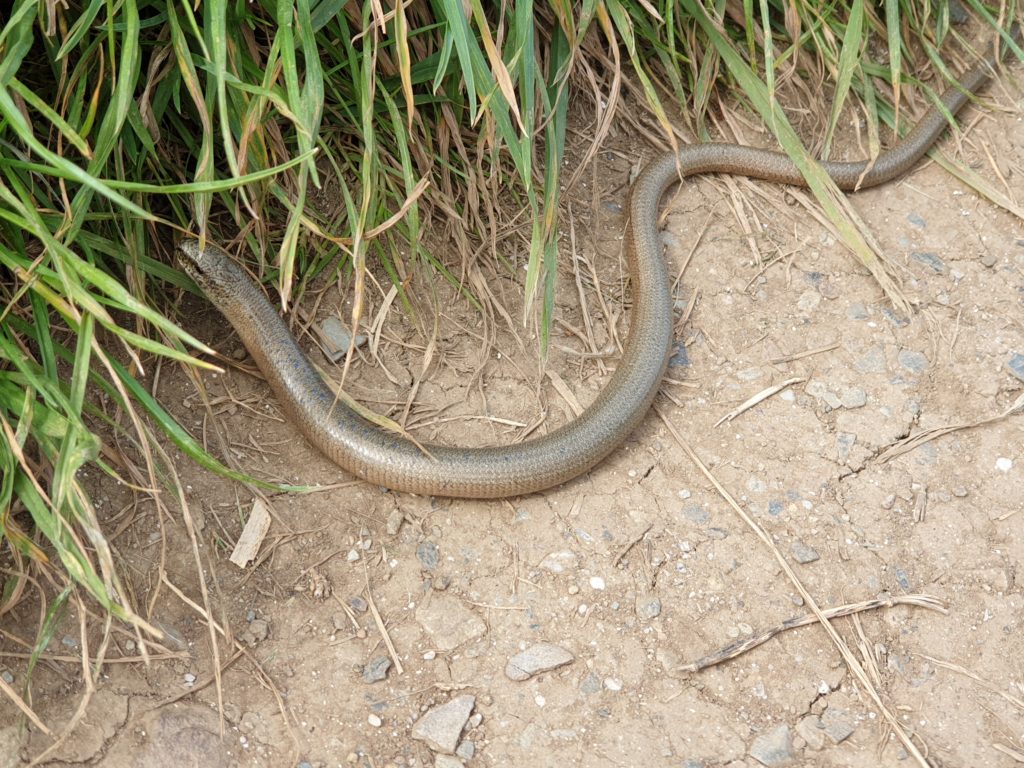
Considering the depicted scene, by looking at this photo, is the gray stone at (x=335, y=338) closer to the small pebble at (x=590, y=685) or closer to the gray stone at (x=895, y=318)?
the small pebble at (x=590, y=685)

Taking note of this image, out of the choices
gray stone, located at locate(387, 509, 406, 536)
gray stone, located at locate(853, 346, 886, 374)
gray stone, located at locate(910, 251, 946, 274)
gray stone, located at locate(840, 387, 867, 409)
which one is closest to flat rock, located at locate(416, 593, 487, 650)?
gray stone, located at locate(387, 509, 406, 536)

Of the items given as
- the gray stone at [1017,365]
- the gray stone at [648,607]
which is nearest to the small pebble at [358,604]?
the gray stone at [648,607]

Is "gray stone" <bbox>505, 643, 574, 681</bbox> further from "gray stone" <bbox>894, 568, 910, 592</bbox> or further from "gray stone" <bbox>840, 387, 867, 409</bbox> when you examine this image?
"gray stone" <bbox>840, 387, 867, 409</bbox>

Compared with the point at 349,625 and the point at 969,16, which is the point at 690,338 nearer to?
the point at 349,625

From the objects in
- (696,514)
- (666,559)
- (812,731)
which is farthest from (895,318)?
(812,731)

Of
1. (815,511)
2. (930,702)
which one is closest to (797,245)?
(815,511)
